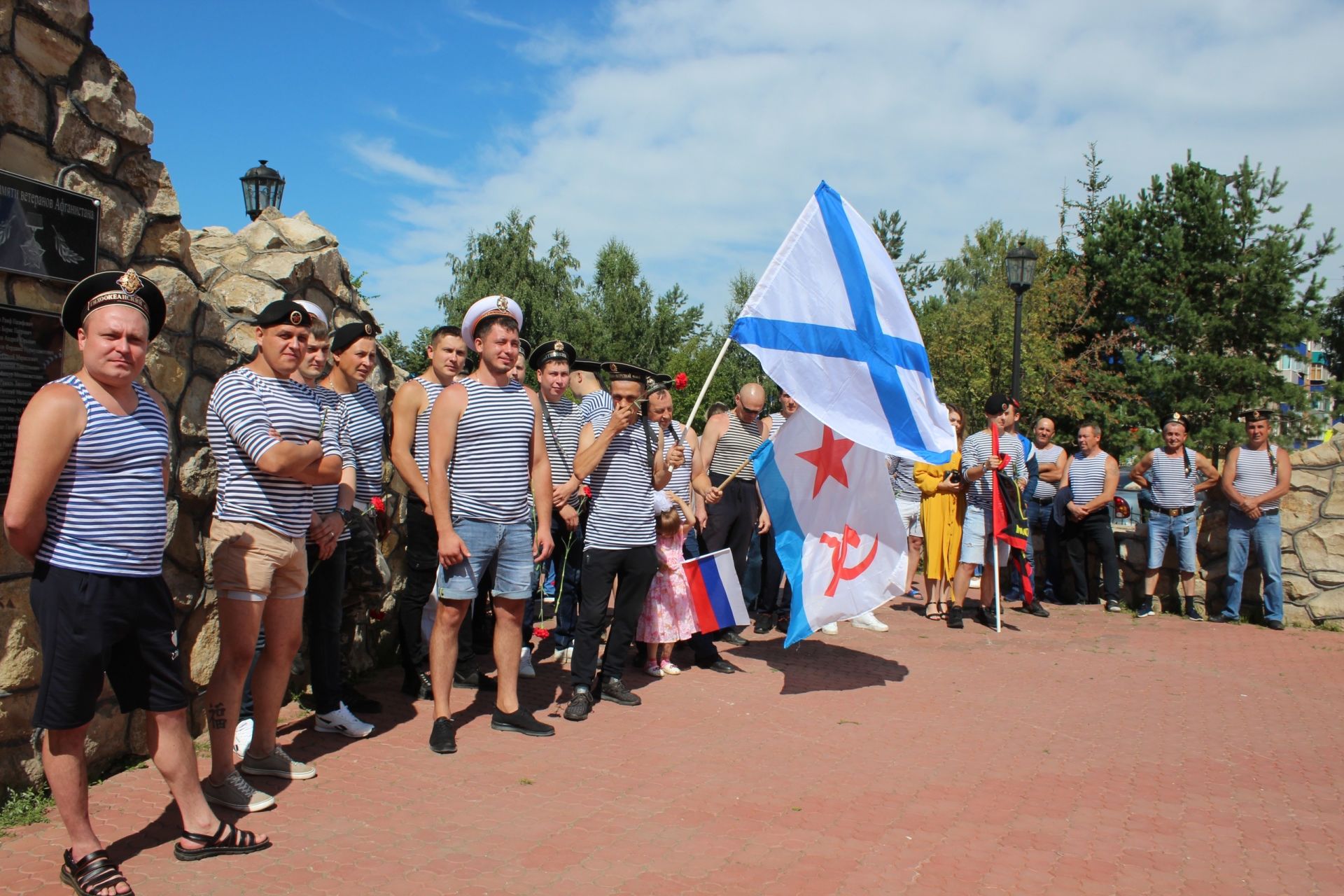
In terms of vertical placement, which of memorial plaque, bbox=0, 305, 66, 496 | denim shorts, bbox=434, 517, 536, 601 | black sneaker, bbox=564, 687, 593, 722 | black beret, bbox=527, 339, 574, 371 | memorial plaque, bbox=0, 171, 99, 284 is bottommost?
black sneaker, bbox=564, 687, 593, 722

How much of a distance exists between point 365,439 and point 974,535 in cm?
562

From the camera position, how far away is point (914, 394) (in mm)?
6426

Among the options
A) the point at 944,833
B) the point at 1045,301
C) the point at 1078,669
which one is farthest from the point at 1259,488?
the point at 1045,301

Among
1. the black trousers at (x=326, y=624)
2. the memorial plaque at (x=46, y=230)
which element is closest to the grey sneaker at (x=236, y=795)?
the black trousers at (x=326, y=624)

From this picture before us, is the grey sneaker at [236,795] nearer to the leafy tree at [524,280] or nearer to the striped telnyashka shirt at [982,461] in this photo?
the striped telnyashka shirt at [982,461]

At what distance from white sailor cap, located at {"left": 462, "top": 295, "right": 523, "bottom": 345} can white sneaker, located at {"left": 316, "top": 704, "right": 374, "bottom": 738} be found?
1.99 metres

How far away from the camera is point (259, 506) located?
4.03 m

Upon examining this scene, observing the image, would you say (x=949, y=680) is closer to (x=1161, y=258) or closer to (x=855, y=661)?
(x=855, y=661)

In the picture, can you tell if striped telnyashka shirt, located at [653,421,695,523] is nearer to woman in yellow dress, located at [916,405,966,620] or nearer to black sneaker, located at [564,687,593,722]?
black sneaker, located at [564,687,593,722]

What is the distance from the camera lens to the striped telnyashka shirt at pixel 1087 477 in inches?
399

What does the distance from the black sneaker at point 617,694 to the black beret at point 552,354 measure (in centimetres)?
200

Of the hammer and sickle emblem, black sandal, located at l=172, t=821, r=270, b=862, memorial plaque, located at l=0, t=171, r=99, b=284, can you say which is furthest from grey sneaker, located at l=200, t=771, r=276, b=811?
the hammer and sickle emblem

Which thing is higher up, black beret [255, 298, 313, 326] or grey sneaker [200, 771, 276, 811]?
black beret [255, 298, 313, 326]

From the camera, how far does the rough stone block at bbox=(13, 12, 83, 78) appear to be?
12.9 ft
